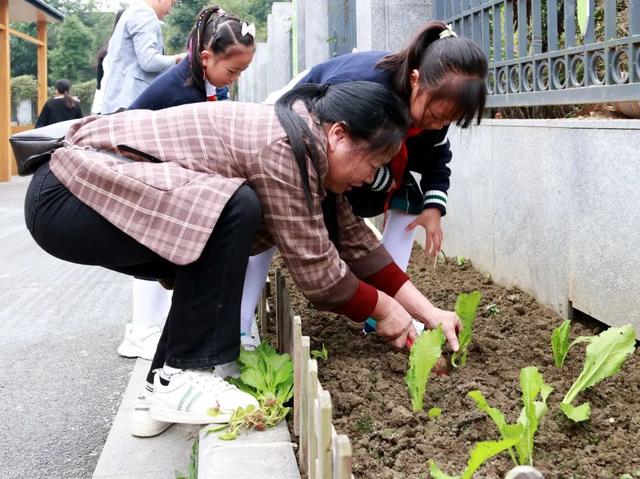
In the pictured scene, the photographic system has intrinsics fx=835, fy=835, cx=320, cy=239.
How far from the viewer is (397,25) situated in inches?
215

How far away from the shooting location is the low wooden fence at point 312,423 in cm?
152

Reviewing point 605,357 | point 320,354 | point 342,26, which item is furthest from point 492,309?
point 342,26

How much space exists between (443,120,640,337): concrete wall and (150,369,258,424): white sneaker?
1336mm

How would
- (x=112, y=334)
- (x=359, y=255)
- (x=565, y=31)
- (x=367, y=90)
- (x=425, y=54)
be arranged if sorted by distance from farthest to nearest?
1. (x=112, y=334)
2. (x=565, y=31)
3. (x=359, y=255)
4. (x=425, y=54)
5. (x=367, y=90)

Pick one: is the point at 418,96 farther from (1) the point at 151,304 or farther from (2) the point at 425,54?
(1) the point at 151,304

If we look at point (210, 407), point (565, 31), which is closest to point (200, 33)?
point (565, 31)

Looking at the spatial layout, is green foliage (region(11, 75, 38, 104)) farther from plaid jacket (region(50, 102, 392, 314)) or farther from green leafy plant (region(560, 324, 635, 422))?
green leafy plant (region(560, 324, 635, 422))

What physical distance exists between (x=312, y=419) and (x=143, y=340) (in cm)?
190

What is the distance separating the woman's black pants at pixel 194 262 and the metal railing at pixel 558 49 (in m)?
1.40

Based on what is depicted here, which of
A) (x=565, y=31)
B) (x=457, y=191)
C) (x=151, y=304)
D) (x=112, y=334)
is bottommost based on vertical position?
(x=112, y=334)

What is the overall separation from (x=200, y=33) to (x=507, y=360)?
5.67 feet

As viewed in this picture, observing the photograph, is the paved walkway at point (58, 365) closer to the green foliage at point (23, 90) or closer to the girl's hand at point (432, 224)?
the girl's hand at point (432, 224)

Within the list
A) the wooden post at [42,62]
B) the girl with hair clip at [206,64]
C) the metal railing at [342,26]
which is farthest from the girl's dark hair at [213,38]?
the wooden post at [42,62]

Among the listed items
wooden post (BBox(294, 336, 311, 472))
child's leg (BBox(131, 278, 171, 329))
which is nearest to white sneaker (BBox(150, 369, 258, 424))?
wooden post (BBox(294, 336, 311, 472))
